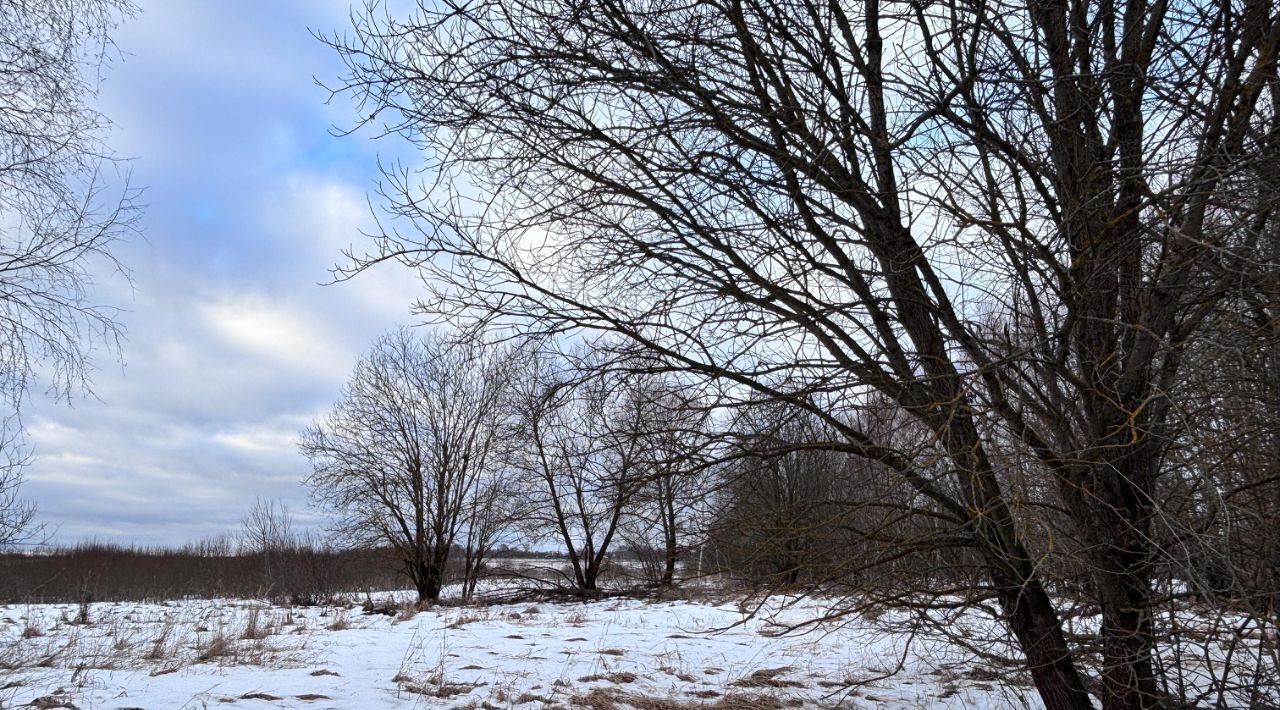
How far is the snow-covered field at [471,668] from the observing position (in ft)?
17.4

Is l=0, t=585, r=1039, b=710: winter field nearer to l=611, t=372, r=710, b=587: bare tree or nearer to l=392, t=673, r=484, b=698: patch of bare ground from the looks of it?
l=392, t=673, r=484, b=698: patch of bare ground

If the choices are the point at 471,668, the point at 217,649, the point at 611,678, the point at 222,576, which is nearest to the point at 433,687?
the point at 471,668

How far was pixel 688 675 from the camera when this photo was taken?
6.80 metres

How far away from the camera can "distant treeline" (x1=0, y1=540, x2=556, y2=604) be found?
16.1 m

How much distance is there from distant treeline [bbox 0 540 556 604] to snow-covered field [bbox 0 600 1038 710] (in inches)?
236

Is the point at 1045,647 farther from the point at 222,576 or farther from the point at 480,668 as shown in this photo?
the point at 222,576

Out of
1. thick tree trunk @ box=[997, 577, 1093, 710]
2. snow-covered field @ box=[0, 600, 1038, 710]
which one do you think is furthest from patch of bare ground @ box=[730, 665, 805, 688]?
thick tree trunk @ box=[997, 577, 1093, 710]

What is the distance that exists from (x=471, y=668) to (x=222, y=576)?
54.2 feet

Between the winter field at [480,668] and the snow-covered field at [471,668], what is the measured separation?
0.8 inches

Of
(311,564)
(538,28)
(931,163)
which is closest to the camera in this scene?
(931,163)

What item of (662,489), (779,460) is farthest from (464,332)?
(779,460)

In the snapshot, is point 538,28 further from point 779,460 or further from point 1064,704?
point 1064,704

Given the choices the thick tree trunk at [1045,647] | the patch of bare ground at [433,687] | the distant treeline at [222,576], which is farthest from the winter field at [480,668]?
the distant treeline at [222,576]

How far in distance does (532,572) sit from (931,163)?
1634 centimetres
